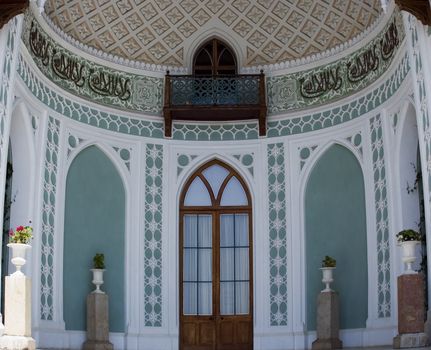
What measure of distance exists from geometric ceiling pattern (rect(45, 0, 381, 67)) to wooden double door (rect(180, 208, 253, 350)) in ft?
10.0

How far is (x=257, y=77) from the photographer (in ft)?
59.6

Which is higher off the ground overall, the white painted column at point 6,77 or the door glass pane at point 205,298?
the white painted column at point 6,77

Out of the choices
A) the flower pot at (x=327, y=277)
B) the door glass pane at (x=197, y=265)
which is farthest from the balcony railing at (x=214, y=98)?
the flower pot at (x=327, y=277)

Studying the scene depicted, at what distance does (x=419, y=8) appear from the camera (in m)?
13.2

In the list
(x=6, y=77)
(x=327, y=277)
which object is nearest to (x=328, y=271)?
(x=327, y=277)

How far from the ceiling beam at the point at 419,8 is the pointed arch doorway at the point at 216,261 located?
5.89 meters

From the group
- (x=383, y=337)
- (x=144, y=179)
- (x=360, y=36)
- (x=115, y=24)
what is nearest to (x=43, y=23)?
(x=115, y=24)

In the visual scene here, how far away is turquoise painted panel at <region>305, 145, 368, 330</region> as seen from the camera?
55.1 feet

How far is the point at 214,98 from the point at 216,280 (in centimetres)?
333

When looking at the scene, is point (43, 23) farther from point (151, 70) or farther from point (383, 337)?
point (383, 337)

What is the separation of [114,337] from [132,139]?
3597 millimetres

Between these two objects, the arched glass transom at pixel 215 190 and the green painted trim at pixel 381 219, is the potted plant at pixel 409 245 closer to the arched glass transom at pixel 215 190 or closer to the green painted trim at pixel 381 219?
the green painted trim at pixel 381 219

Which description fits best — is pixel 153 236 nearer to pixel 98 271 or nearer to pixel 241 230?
pixel 98 271

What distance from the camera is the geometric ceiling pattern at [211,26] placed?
17.3 metres
